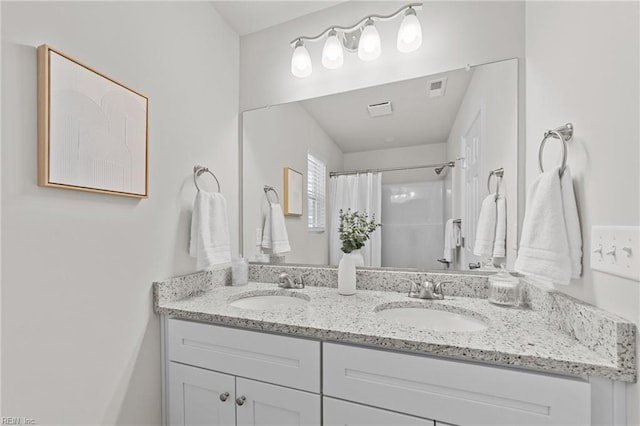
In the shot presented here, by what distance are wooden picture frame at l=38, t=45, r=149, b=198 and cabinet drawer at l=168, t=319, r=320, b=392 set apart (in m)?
0.60

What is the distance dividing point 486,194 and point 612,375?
780 millimetres

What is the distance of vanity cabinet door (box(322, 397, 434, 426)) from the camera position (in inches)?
33.4

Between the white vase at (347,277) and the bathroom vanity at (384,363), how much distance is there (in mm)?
75

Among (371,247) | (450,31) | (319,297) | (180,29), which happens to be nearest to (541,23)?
(450,31)

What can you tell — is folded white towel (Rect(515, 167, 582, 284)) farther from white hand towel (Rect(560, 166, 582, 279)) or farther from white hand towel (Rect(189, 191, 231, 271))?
white hand towel (Rect(189, 191, 231, 271))

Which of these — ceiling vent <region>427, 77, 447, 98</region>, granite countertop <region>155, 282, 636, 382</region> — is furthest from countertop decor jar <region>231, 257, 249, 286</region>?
ceiling vent <region>427, 77, 447, 98</region>

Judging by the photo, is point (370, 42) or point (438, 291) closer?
point (438, 291)

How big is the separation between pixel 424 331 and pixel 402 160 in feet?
2.75

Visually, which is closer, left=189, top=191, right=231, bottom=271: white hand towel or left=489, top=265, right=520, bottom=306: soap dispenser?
left=489, top=265, right=520, bottom=306: soap dispenser

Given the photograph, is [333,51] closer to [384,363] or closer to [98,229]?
[98,229]

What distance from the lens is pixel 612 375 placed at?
2.22ft

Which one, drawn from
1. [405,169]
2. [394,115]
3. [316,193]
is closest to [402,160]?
[405,169]

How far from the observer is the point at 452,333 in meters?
0.88

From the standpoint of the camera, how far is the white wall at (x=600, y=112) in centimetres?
66
